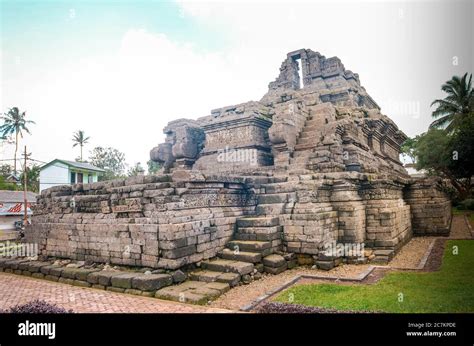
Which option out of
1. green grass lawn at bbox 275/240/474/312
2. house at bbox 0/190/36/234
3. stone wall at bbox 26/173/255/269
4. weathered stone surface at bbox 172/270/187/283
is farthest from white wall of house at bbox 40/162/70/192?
green grass lawn at bbox 275/240/474/312

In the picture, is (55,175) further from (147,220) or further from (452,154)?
(452,154)

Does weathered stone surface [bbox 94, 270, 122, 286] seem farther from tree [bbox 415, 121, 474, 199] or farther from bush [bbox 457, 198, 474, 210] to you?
bush [bbox 457, 198, 474, 210]

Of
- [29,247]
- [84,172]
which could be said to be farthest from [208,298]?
[84,172]

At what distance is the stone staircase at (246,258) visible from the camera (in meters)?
5.77

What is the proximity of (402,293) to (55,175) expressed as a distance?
31.8m

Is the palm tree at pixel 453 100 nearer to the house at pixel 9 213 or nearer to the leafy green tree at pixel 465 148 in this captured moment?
the leafy green tree at pixel 465 148

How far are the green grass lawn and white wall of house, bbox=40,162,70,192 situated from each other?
2942 centimetres

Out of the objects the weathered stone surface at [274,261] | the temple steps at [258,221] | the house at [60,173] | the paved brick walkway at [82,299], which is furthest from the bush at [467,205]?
the house at [60,173]

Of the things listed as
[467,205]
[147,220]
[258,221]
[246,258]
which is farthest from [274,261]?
[467,205]

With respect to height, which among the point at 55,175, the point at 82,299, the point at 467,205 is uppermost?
the point at 55,175

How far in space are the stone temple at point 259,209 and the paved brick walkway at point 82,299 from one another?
1008 mm

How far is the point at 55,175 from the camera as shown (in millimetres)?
29797

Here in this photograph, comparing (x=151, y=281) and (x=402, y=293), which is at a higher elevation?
(x=151, y=281)

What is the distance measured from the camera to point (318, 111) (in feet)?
41.7
